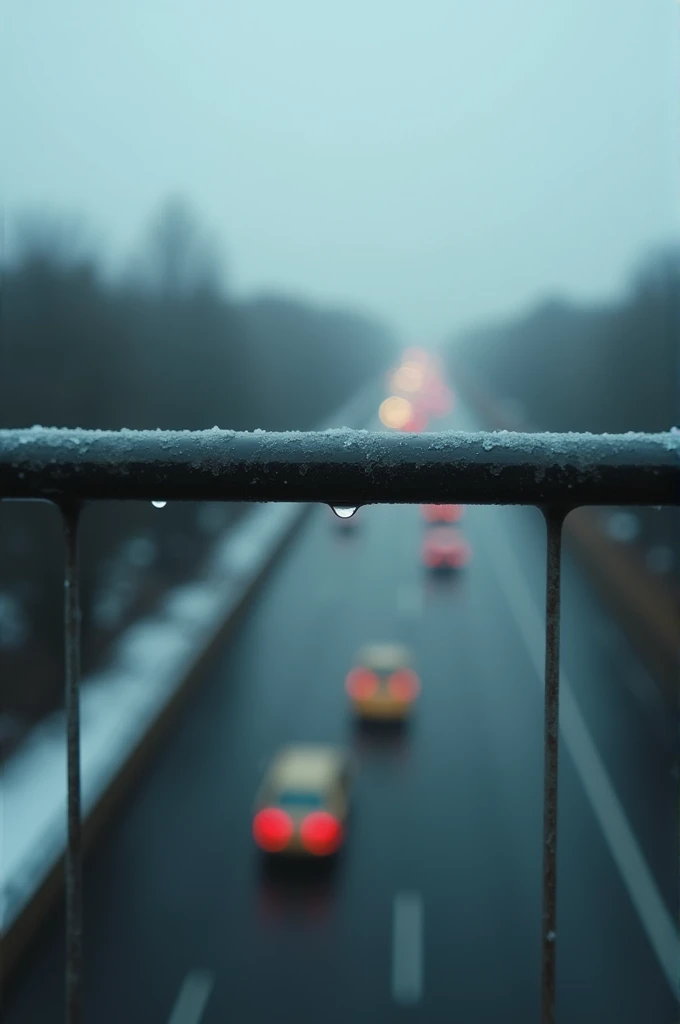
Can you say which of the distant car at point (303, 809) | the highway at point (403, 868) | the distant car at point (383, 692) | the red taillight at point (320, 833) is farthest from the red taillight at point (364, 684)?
the red taillight at point (320, 833)

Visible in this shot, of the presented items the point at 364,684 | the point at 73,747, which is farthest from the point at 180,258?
the point at 73,747

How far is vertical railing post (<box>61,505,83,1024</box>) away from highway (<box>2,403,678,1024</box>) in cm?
694

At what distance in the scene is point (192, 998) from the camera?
7773 mm

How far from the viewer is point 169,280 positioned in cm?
1472

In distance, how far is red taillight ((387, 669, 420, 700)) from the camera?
14.0 meters

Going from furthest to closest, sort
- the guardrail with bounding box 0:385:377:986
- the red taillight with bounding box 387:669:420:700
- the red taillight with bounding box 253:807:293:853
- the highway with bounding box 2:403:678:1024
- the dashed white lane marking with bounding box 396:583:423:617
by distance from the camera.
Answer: the dashed white lane marking with bounding box 396:583:423:617 → the red taillight with bounding box 387:669:420:700 → the red taillight with bounding box 253:807:293:853 → the guardrail with bounding box 0:385:377:986 → the highway with bounding box 2:403:678:1024

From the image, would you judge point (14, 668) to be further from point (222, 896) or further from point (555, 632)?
point (555, 632)

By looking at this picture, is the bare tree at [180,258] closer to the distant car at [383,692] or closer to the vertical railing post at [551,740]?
the distant car at [383,692]

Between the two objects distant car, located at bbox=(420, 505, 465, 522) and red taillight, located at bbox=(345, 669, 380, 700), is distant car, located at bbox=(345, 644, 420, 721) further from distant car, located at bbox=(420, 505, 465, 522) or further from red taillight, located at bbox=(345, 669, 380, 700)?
distant car, located at bbox=(420, 505, 465, 522)

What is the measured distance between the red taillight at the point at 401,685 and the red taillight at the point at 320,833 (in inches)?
155

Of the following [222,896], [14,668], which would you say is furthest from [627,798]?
[14,668]

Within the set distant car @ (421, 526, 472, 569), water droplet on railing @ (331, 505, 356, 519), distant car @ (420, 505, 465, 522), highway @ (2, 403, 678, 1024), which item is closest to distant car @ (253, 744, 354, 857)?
highway @ (2, 403, 678, 1024)

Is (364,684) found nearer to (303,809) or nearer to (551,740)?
(303,809)

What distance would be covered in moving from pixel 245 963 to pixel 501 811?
12.2 ft
